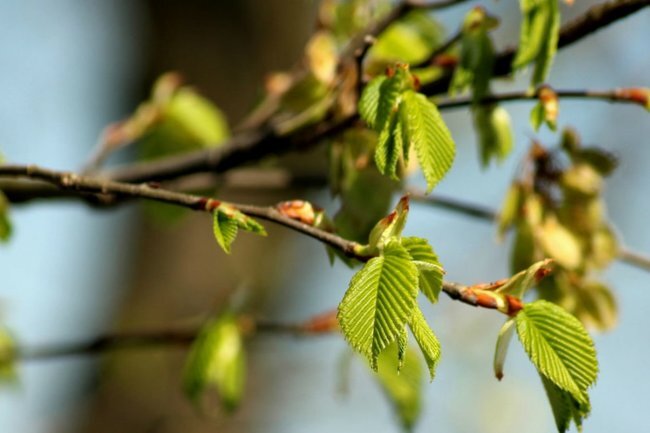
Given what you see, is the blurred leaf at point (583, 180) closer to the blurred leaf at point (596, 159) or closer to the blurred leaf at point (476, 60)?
the blurred leaf at point (596, 159)

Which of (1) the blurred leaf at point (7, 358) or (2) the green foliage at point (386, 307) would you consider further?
(1) the blurred leaf at point (7, 358)

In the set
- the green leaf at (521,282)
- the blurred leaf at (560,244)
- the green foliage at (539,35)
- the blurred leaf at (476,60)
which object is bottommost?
the green leaf at (521,282)

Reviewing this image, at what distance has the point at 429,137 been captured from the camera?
2.45 ft

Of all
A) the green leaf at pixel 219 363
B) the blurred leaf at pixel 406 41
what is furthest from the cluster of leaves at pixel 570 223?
the green leaf at pixel 219 363

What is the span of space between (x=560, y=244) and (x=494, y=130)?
0.48 feet

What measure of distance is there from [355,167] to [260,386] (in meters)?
2.07

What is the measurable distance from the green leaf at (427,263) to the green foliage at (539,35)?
11.7 inches

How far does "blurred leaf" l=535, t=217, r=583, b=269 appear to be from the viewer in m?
1.00

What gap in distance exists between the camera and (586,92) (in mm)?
945

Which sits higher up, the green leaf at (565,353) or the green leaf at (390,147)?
the green leaf at (390,147)

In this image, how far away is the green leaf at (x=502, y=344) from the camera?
0.68m

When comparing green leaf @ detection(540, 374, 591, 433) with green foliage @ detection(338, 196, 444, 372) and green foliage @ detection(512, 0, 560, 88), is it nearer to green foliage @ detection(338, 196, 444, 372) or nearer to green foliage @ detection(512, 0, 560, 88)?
green foliage @ detection(338, 196, 444, 372)

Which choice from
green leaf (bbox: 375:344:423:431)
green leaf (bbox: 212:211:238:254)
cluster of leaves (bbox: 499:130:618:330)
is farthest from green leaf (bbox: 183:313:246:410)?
green leaf (bbox: 212:211:238:254)

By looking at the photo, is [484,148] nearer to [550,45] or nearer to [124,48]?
[550,45]
